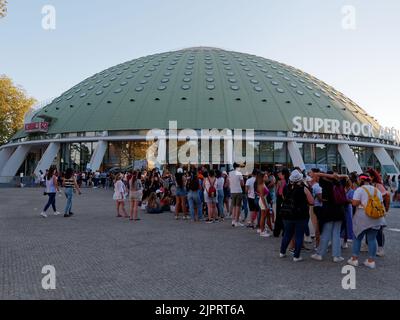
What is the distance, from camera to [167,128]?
3819 centimetres

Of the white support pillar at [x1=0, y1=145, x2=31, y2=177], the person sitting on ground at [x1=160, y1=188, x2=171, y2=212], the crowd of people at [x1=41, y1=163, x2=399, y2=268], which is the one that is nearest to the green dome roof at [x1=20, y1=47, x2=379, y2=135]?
the white support pillar at [x1=0, y1=145, x2=31, y2=177]

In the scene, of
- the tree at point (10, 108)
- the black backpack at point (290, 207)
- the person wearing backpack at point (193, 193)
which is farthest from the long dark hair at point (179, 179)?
the tree at point (10, 108)

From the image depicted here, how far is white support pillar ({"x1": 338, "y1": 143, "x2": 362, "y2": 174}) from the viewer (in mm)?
42338

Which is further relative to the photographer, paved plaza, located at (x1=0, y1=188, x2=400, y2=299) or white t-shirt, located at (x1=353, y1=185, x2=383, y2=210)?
white t-shirt, located at (x1=353, y1=185, x2=383, y2=210)

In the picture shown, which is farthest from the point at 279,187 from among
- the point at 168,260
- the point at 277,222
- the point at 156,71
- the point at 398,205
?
the point at 156,71

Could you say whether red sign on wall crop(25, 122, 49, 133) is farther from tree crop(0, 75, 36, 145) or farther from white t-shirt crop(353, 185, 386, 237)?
white t-shirt crop(353, 185, 386, 237)

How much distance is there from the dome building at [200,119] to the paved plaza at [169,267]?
95.3 ft

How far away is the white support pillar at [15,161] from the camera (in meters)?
46.1

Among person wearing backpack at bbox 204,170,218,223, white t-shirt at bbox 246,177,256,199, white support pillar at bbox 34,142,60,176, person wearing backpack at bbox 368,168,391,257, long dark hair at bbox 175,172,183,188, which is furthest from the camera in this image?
white support pillar at bbox 34,142,60,176

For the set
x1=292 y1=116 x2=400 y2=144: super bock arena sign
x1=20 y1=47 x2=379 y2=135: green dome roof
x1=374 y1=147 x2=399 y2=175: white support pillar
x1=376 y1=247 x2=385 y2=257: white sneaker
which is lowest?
x1=376 y1=247 x2=385 y2=257: white sneaker

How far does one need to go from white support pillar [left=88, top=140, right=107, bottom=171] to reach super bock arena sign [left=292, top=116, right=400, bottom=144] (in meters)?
22.6

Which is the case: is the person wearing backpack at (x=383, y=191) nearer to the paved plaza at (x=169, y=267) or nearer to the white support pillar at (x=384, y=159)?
the paved plaza at (x=169, y=267)
